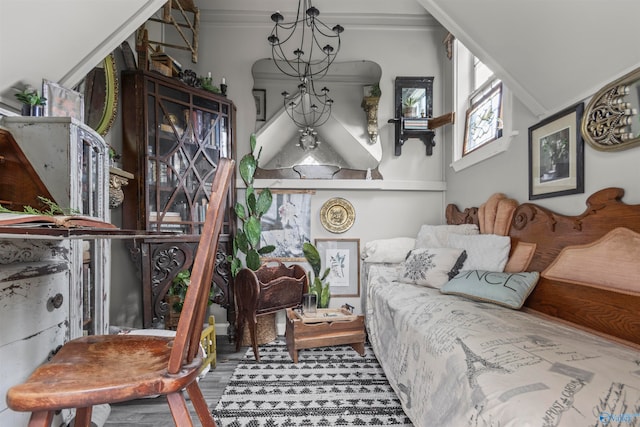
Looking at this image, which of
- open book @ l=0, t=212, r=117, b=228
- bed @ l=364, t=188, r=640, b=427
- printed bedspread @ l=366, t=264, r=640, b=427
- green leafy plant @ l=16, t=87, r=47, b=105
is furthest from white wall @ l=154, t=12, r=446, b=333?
open book @ l=0, t=212, r=117, b=228

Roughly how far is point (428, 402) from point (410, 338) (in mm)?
309

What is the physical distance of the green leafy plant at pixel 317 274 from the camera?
2619mm

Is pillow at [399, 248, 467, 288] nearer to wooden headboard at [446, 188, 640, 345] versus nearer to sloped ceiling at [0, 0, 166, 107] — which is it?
wooden headboard at [446, 188, 640, 345]

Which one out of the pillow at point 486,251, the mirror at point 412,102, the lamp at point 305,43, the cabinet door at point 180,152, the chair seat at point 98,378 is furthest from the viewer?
the mirror at point 412,102

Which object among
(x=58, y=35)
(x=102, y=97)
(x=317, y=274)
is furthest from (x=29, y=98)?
(x=317, y=274)

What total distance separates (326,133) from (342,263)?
135 centimetres

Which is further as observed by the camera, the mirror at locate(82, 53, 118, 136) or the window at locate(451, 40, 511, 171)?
the window at locate(451, 40, 511, 171)

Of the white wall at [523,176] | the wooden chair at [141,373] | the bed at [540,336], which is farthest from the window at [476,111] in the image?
the wooden chair at [141,373]

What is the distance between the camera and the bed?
0.74 m

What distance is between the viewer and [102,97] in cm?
198

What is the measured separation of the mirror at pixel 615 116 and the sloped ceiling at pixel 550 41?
0.18ft

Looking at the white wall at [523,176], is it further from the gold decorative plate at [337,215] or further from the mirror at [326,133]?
the gold decorative plate at [337,215]

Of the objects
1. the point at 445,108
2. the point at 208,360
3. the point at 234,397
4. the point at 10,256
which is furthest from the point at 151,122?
the point at 445,108

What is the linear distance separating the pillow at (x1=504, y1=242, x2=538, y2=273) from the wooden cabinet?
2.10 metres
